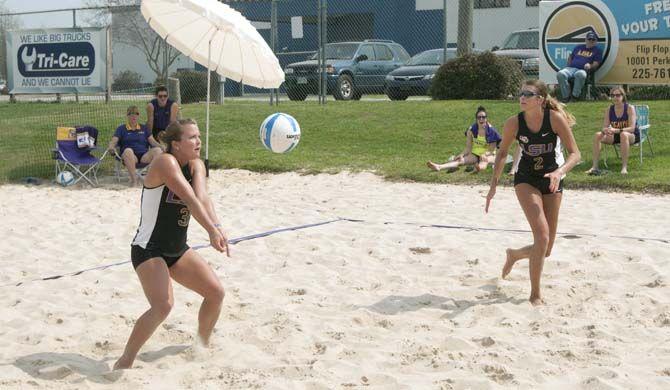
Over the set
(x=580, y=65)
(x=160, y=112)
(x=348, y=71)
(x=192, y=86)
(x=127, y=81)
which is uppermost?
(x=127, y=81)

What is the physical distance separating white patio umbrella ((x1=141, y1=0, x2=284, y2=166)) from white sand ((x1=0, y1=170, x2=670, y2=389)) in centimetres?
162

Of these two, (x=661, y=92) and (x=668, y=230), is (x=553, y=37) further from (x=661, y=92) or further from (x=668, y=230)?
(x=668, y=230)

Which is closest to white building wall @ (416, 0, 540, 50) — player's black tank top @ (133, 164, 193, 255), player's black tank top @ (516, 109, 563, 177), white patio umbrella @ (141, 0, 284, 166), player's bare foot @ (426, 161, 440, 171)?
player's bare foot @ (426, 161, 440, 171)

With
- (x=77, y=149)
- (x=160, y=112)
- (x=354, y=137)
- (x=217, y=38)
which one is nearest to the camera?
(x=217, y=38)

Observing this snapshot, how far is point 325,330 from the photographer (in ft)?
18.6

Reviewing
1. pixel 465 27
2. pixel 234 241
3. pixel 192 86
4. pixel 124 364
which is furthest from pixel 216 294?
pixel 192 86

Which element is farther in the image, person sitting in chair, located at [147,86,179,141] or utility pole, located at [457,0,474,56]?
utility pole, located at [457,0,474,56]

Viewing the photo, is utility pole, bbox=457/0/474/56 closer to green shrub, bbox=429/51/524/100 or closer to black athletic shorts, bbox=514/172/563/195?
green shrub, bbox=429/51/524/100

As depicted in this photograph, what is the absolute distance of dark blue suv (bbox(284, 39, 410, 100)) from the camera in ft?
72.5

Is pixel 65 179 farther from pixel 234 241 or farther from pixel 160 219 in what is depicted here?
pixel 160 219

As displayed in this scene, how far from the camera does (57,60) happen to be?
16.9 metres

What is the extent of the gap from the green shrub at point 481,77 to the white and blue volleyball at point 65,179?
8.56 meters

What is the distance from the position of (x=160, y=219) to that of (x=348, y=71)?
1767 centimetres

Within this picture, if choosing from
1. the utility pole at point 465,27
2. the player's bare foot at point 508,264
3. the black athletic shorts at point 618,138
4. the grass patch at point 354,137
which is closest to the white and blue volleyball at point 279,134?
the grass patch at point 354,137
